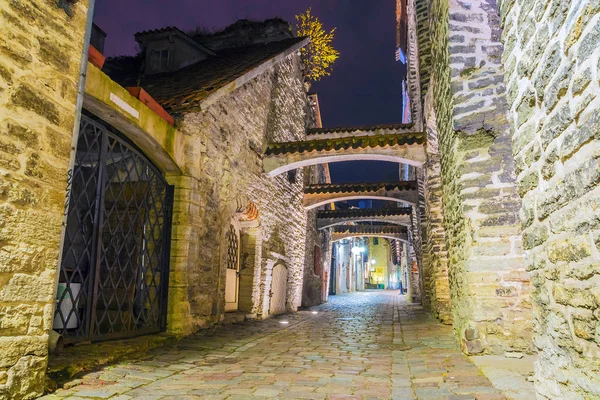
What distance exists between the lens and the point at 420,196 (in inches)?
464

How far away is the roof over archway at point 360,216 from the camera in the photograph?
16.0 metres

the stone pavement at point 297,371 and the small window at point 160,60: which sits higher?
the small window at point 160,60

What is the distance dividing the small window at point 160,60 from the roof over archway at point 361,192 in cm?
566

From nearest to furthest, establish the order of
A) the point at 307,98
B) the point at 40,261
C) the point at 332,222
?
the point at 40,261 < the point at 307,98 < the point at 332,222

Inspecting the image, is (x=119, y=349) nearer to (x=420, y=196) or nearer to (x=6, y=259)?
(x=6, y=259)

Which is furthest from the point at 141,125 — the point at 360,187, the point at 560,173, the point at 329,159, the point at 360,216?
the point at 360,216

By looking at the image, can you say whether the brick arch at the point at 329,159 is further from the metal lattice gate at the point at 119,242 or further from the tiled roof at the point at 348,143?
the metal lattice gate at the point at 119,242

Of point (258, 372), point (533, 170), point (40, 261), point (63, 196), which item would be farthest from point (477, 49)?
point (40, 261)

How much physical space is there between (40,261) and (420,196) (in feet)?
33.2

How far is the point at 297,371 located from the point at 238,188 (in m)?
4.79

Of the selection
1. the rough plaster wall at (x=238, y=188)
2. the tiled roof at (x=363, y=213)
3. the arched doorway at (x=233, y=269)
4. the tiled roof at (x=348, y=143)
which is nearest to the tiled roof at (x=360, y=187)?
the rough plaster wall at (x=238, y=188)

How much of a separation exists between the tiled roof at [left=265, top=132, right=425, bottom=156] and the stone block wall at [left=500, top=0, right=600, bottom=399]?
22.4 feet

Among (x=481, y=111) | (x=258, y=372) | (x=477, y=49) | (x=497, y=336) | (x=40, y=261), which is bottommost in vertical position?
(x=258, y=372)

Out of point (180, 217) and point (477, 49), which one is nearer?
point (477, 49)
